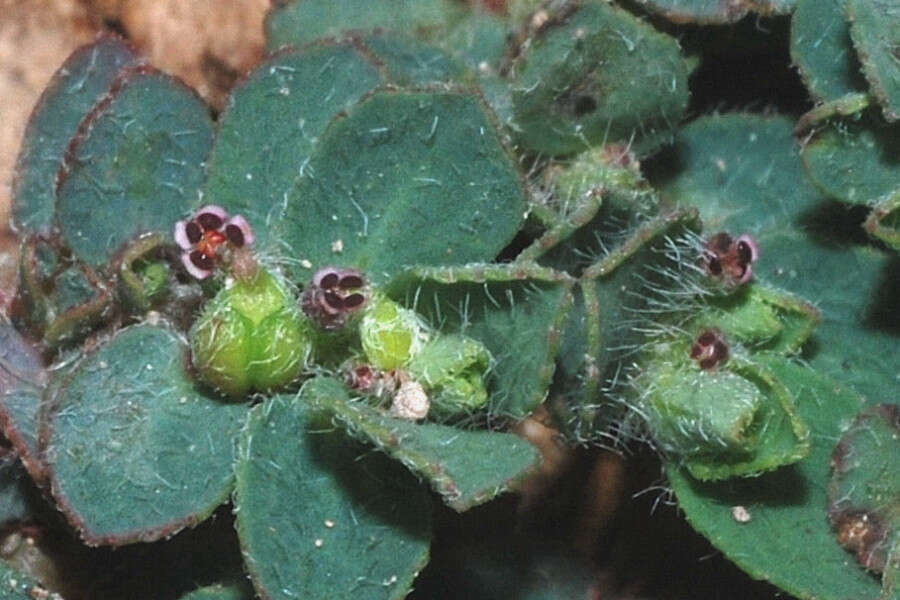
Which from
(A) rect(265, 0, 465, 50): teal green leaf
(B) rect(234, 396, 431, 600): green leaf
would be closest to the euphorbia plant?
(B) rect(234, 396, 431, 600): green leaf

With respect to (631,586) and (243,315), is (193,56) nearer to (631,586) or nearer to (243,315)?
(243,315)

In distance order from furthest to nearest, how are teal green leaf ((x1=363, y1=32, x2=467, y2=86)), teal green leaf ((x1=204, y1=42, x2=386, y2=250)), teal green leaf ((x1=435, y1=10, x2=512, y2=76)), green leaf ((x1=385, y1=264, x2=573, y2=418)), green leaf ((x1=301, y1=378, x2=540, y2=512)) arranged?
teal green leaf ((x1=435, y1=10, x2=512, y2=76)) → teal green leaf ((x1=363, y1=32, x2=467, y2=86)) → teal green leaf ((x1=204, y1=42, x2=386, y2=250)) → green leaf ((x1=385, y1=264, x2=573, y2=418)) → green leaf ((x1=301, y1=378, x2=540, y2=512))

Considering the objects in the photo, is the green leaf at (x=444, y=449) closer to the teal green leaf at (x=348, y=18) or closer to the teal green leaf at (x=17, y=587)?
the teal green leaf at (x=17, y=587)

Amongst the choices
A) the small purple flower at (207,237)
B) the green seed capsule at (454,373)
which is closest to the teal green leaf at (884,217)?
the green seed capsule at (454,373)

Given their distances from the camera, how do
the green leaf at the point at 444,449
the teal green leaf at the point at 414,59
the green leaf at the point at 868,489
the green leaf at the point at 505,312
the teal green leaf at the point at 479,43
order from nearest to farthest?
the green leaf at the point at 444,449 → the green leaf at the point at 505,312 → the green leaf at the point at 868,489 → the teal green leaf at the point at 414,59 → the teal green leaf at the point at 479,43

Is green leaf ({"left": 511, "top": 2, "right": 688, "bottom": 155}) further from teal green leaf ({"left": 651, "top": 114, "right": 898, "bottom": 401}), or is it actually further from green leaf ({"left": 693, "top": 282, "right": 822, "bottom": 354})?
green leaf ({"left": 693, "top": 282, "right": 822, "bottom": 354})

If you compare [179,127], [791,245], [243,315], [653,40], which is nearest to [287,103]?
[179,127]

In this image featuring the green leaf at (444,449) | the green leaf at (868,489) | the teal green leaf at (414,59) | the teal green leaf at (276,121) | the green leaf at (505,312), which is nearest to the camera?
the green leaf at (444,449)
